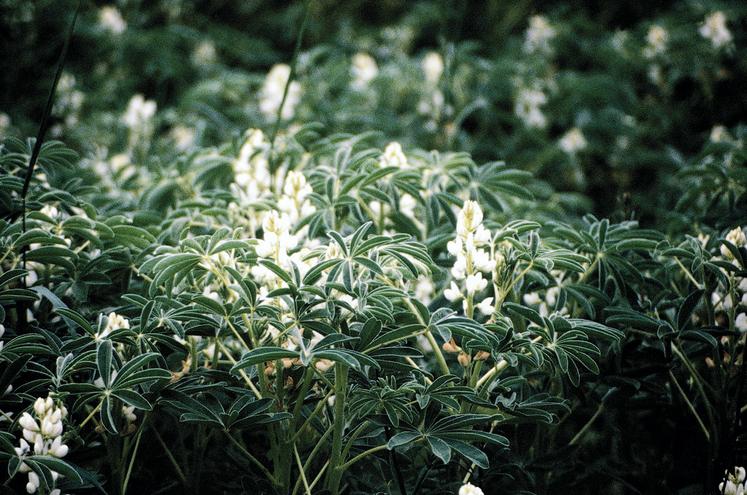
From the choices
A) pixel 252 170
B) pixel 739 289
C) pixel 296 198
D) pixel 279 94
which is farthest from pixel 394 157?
pixel 279 94

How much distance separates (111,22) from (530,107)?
252 cm

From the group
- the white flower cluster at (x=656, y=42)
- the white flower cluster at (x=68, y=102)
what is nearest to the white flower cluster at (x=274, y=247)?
the white flower cluster at (x=68, y=102)

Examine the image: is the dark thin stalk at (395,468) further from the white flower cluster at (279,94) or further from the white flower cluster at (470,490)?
the white flower cluster at (279,94)

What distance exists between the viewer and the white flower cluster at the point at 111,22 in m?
4.06

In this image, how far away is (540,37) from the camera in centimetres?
407

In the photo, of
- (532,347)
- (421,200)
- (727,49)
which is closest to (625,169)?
(727,49)

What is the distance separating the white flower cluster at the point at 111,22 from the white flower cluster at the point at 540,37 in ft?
8.07

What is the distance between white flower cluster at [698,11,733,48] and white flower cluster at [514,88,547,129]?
82cm

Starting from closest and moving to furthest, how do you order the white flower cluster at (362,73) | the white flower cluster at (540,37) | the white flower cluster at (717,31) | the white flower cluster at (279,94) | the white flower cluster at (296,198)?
1. the white flower cluster at (296,198)
2. the white flower cluster at (279,94)
3. the white flower cluster at (717,31)
4. the white flower cluster at (362,73)
5. the white flower cluster at (540,37)

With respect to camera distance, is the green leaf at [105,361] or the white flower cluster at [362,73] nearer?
the green leaf at [105,361]

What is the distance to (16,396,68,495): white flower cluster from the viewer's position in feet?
4.18

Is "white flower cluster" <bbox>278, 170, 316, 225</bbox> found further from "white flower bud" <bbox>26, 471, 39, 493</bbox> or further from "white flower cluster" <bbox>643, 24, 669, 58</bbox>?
"white flower cluster" <bbox>643, 24, 669, 58</bbox>

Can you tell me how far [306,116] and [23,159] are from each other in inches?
61.7

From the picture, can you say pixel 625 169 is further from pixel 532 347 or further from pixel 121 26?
pixel 121 26
